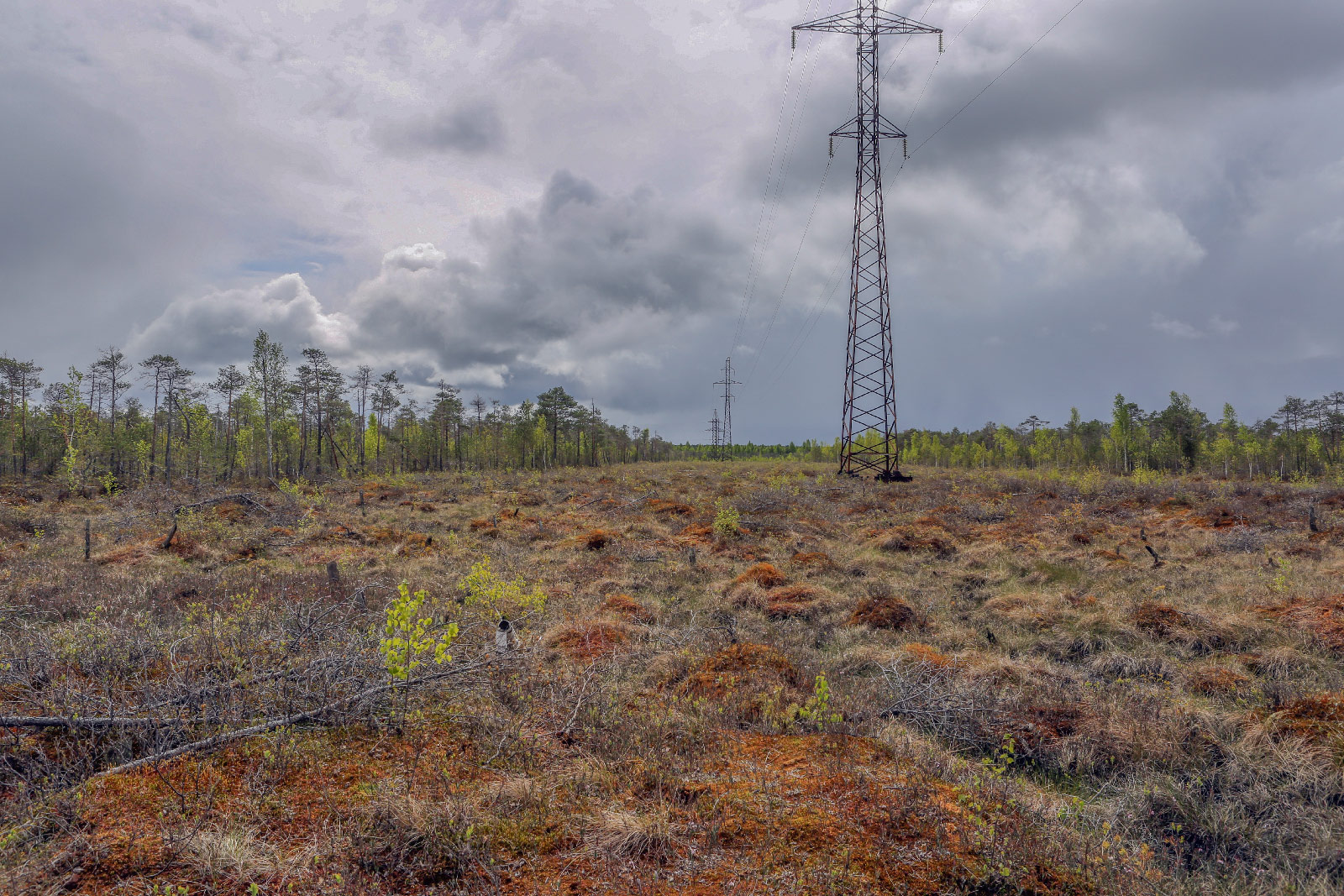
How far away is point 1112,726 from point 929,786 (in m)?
2.45

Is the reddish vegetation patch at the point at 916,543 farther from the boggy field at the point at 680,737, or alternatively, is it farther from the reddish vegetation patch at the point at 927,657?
the reddish vegetation patch at the point at 927,657

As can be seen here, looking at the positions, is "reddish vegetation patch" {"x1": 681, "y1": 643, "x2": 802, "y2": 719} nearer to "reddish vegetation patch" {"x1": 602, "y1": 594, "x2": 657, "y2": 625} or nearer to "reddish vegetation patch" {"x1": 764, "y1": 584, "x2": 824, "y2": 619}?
"reddish vegetation patch" {"x1": 602, "y1": 594, "x2": 657, "y2": 625}

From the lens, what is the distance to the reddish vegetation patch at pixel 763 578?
10.4m

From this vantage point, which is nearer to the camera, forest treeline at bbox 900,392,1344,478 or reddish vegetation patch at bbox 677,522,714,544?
reddish vegetation patch at bbox 677,522,714,544

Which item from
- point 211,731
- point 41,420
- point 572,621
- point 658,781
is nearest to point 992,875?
point 658,781

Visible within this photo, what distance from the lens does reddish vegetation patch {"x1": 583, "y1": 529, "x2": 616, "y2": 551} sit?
14.1 m

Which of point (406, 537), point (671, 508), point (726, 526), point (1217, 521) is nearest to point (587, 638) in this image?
point (726, 526)

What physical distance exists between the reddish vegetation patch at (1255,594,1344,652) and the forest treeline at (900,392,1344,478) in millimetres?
41176

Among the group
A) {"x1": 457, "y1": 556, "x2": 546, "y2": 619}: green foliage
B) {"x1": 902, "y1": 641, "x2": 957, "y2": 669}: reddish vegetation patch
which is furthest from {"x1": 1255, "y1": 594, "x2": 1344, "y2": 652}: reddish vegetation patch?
{"x1": 457, "y1": 556, "x2": 546, "y2": 619}: green foliage

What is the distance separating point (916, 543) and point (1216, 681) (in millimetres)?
7718

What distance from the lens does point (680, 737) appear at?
14.4ft

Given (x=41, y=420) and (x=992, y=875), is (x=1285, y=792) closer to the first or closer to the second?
(x=992, y=875)

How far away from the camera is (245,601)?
737cm

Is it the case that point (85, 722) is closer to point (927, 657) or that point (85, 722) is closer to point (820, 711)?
point (820, 711)
